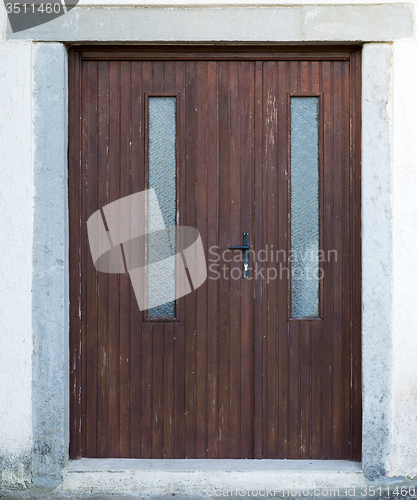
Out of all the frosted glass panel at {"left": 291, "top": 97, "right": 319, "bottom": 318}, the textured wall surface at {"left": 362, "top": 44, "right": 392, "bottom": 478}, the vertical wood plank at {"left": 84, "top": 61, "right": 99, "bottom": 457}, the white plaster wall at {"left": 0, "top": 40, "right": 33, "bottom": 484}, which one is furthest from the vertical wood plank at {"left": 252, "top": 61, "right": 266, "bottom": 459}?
the white plaster wall at {"left": 0, "top": 40, "right": 33, "bottom": 484}

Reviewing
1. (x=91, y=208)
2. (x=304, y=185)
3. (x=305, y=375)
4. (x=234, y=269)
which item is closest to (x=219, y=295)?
(x=234, y=269)

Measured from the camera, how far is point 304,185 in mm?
2930

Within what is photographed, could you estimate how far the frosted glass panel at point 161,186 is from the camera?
9.62 feet

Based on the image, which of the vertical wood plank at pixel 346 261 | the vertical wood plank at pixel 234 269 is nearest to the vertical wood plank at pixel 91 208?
the vertical wood plank at pixel 234 269

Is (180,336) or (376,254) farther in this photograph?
(180,336)

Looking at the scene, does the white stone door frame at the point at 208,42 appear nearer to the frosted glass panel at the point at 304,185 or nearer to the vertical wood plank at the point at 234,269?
the frosted glass panel at the point at 304,185

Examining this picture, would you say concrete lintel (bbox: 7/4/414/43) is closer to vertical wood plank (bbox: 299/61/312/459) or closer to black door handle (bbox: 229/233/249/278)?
black door handle (bbox: 229/233/249/278)

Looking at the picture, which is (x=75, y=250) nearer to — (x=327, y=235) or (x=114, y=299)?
(x=114, y=299)

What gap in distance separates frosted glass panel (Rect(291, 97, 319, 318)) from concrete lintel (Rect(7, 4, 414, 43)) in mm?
423

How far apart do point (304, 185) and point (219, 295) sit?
3.04 ft

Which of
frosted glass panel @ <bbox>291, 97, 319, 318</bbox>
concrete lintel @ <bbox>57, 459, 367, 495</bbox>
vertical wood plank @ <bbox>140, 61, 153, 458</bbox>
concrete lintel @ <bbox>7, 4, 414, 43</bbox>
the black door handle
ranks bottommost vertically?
concrete lintel @ <bbox>57, 459, 367, 495</bbox>

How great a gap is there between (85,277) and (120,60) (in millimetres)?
1454

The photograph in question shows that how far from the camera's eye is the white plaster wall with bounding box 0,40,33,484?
109 inches

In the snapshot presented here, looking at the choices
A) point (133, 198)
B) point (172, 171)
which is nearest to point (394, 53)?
point (172, 171)
